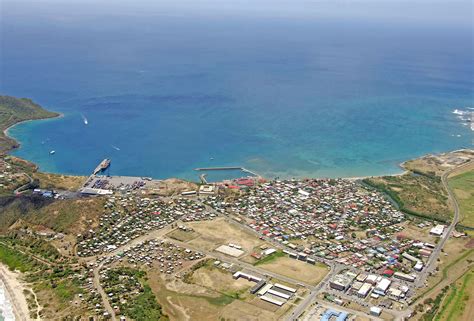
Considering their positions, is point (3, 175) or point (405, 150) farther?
point (405, 150)

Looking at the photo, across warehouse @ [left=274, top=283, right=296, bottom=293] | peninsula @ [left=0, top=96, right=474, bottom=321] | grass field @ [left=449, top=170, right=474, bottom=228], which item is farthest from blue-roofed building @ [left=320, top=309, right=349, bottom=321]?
grass field @ [left=449, top=170, right=474, bottom=228]

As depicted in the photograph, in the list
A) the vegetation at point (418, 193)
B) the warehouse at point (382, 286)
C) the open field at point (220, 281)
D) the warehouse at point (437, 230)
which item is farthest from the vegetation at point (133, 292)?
the vegetation at point (418, 193)

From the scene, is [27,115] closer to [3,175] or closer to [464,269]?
[3,175]

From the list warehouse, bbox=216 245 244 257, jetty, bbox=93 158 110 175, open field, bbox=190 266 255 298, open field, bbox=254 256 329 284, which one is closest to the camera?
open field, bbox=190 266 255 298

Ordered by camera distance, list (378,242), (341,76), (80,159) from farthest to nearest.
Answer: (341,76) → (80,159) → (378,242)

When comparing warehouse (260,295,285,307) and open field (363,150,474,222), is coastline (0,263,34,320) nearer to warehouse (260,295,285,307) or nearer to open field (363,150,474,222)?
warehouse (260,295,285,307)

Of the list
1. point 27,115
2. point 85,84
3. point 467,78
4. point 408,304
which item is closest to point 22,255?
point 408,304
